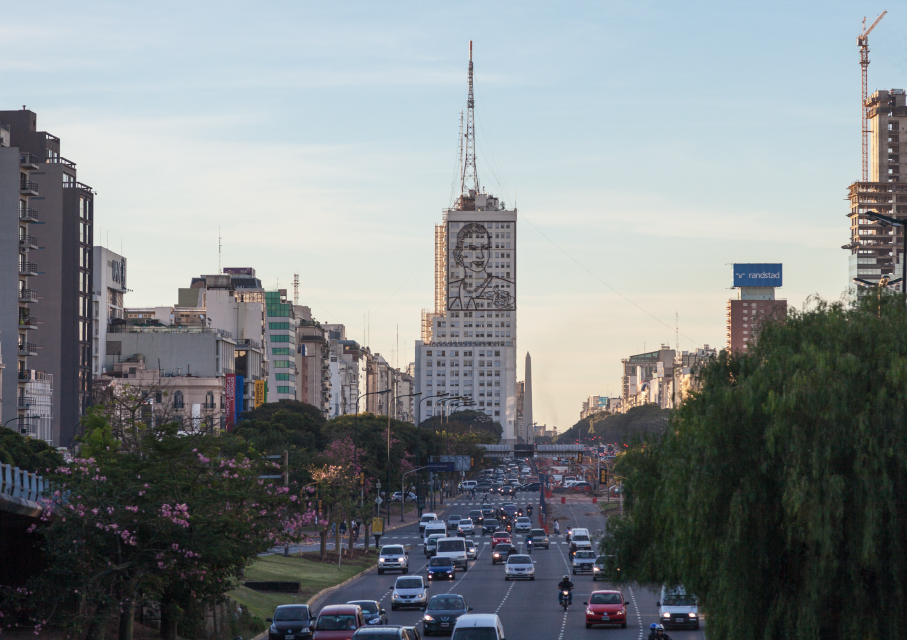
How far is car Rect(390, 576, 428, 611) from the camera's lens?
48369mm

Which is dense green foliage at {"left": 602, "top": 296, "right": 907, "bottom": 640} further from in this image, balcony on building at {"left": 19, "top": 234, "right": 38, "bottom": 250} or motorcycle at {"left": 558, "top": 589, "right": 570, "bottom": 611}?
balcony on building at {"left": 19, "top": 234, "right": 38, "bottom": 250}

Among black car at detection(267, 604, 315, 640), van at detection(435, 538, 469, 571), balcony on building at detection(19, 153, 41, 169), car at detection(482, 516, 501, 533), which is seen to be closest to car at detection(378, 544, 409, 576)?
van at detection(435, 538, 469, 571)

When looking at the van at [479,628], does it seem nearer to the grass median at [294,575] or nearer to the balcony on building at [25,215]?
the grass median at [294,575]

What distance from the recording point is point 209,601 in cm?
3656

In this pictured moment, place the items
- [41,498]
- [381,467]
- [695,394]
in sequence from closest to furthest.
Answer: [695,394] → [41,498] → [381,467]

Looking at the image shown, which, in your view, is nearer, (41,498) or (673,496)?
(673,496)

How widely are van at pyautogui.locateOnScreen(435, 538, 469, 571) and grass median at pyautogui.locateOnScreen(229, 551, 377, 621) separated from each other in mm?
4668

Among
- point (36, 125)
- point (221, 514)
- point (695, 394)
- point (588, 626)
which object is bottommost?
point (588, 626)

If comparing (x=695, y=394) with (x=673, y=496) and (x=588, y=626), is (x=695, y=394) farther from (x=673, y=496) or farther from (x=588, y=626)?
(x=588, y=626)

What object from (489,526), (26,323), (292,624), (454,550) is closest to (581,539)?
(454,550)

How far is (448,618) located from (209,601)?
311 inches

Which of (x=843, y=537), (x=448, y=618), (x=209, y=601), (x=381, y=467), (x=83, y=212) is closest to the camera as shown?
(x=843, y=537)

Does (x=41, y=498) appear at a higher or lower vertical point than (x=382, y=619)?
higher

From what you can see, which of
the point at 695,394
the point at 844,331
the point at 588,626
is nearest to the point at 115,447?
the point at 588,626
